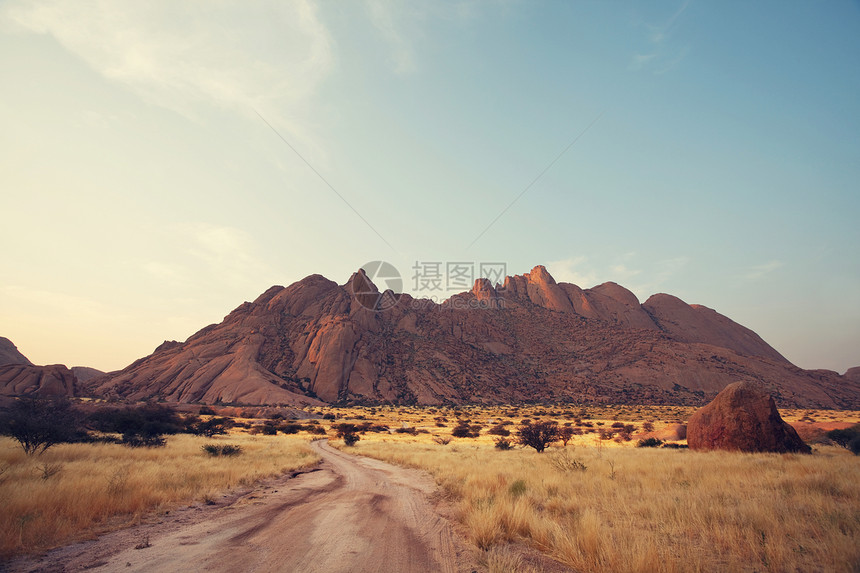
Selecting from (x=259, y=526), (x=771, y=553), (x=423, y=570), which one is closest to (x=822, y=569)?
(x=771, y=553)

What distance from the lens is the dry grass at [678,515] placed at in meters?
5.36

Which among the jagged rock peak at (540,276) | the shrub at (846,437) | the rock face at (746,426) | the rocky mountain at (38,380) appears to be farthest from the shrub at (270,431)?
the jagged rock peak at (540,276)

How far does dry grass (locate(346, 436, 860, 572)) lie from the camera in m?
5.36

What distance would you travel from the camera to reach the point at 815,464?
12945 millimetres

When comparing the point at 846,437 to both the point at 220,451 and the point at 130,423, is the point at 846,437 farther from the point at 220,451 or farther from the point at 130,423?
the point at 130,423

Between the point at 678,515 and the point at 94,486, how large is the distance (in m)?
13.9

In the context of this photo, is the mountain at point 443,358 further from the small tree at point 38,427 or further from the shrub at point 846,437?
the shrub at point 846,437

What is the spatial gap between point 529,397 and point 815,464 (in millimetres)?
78587

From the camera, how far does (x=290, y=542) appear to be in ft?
22.7

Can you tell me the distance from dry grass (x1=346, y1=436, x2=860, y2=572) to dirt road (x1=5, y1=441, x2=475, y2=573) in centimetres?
112

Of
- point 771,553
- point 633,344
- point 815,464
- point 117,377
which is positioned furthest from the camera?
point 633,344

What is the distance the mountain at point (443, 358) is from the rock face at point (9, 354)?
165ft

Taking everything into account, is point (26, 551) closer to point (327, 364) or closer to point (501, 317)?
point (327, 364)

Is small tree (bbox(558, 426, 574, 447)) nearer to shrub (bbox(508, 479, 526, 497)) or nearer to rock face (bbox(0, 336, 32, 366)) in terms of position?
shrub (bbox(508, 479, 526, 497))
